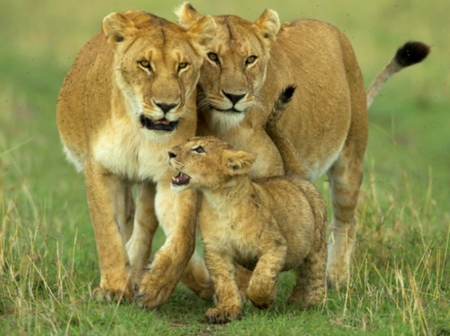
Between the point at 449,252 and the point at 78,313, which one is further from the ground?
the point at 78,313

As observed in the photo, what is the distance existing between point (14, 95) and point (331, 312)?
8.75 metres

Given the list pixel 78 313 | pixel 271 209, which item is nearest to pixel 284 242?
pixel 271 209

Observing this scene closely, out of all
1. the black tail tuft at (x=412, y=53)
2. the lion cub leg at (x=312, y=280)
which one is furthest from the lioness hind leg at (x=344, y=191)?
the lion cub leg at (x=312, y=280)

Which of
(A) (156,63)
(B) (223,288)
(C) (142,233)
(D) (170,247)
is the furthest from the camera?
(C) (142,233)

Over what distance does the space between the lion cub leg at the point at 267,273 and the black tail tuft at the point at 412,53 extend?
264cm

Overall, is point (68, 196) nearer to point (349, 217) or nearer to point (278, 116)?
point (349, 217)

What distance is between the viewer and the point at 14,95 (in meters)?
13.7

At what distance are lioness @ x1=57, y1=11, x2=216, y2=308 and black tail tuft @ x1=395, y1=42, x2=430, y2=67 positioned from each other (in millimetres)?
2275

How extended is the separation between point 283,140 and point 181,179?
1.08 m

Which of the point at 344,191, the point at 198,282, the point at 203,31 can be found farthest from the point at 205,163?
the point at 344,191

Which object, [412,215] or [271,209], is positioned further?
[412,215]

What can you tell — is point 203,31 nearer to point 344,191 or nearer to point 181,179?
point 181,179

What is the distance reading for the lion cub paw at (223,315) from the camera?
17.9 feet

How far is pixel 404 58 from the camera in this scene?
7816 millimetres
